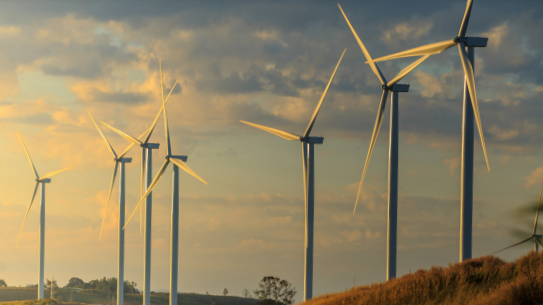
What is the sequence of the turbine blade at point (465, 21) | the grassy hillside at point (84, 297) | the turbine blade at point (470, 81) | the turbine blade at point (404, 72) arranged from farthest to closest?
the grassy hillside at point (84, 297) → the turbine blade at point (404, 72) → the turbine blade at point (465, 21) → the turbine blade at point (470, 81)

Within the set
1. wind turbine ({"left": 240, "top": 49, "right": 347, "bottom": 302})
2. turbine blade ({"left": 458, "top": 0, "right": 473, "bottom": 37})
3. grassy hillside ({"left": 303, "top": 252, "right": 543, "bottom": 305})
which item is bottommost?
grassy hillside ({"left": 303, "top": 252, "right": 543, "bottom": 305})

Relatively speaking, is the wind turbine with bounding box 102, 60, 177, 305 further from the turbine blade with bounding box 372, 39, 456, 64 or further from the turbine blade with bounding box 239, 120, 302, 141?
the turbine blade with bounding box 372, 39, 456, 64

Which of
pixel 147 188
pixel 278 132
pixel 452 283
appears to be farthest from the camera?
pixel 147 188

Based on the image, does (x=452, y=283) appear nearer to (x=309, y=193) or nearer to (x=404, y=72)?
(x=404, y=72)

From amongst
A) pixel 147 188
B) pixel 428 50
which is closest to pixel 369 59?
pixel 428 50

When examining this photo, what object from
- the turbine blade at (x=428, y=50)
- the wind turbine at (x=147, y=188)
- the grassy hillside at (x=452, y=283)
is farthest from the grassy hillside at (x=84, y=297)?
the grassy hillside at (x=452, y=283)

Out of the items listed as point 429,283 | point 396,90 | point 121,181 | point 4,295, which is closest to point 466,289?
point 429,283

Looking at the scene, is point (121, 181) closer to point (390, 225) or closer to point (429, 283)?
point (390, 225)

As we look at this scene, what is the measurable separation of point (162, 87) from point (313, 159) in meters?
29.5

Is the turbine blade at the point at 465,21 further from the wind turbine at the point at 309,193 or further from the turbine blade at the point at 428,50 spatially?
the wind turbine at the point at 309,193

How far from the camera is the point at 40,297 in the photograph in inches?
5074

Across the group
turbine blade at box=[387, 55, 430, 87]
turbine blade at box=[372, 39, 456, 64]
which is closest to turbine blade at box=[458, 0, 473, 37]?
turbine blade at box=[372, 39, 456, 64]

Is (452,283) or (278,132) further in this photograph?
(278,132)

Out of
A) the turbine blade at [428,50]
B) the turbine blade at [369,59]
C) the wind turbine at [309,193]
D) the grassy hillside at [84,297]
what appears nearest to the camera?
the turbine blade at [428,50]
